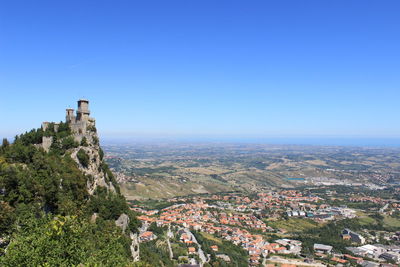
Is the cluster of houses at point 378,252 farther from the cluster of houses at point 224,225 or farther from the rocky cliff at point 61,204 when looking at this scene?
the rocky cliff at point 61,204

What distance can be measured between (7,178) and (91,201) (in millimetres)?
8548

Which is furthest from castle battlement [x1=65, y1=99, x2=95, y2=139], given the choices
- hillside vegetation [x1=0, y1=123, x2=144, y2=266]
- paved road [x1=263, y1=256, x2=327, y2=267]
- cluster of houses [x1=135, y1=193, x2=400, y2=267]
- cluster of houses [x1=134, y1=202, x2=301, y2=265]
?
paved road [x1=263, y1=256, x2=327, y2=267]

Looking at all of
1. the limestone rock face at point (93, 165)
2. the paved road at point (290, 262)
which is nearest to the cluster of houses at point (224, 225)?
the paved road at point (290, 262)

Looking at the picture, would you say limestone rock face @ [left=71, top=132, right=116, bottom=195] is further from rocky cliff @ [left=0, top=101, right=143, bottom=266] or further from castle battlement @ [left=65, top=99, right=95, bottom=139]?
castle battlement @ [left=65, top=99, right=95, bottom=139]

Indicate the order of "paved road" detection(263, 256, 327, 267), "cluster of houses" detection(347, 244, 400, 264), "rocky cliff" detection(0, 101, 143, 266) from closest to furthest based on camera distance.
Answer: "rocky cliff" detection(0, 101, 143, 266) → "paved road" detection(263, 256, 327, 267) → "cluster of houses" detection(347, 244, 400, 264)

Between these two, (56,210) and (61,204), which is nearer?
(61,204)

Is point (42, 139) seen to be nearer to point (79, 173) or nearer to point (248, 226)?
point (79, 173)

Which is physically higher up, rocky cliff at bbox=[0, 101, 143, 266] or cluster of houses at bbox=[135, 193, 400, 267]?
rocky cliff at bbox=[0, 101, 143, 266]

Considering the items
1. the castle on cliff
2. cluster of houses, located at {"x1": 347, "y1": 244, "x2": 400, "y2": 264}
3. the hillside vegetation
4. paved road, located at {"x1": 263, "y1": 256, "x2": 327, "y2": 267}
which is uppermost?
the castle on cliff

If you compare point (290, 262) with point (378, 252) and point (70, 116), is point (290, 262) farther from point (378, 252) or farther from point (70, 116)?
point (70, 116)

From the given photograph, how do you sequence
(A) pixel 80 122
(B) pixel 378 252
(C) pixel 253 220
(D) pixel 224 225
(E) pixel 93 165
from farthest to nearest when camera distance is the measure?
(C) pixel 253 220 < (D) pixel 224 225 < (B) pixel 378 252 < (A) pixel 80 122 < (E) pixel 93 165

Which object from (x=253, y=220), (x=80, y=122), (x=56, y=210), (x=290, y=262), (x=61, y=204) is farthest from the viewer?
(x=253, y=220)

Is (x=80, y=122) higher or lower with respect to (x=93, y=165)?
higher

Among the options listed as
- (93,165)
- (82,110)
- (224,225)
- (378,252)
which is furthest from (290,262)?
(82,110)
